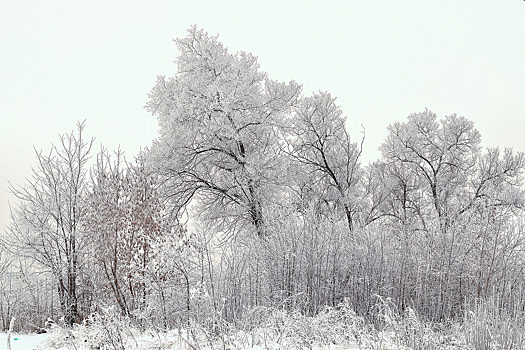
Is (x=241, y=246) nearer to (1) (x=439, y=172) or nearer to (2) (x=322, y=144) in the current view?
(2) (x=322, y=144)

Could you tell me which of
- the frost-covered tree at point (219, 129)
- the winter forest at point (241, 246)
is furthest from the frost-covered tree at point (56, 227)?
the frost-covered tree at point (219, 129)

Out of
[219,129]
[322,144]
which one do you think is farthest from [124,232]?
[322,144]

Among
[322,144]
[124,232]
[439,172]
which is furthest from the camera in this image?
[439,172]

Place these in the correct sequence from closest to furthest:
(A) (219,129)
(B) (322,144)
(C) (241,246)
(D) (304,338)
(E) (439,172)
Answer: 1. (D) (304,338)
2. (C) (241,246)
3. (A) (219,129)
4. (B) (322,144)
5. (E) (439,172)

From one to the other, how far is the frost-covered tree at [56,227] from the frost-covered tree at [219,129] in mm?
3785

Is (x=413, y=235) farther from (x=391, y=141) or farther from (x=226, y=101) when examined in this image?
(x=391, y=141)

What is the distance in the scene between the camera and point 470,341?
5387 mm

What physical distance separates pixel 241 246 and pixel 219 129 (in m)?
5.61

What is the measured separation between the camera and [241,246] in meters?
9.70

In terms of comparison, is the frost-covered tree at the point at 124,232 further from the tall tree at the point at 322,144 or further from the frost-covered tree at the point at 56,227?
the tall tree at the point at 322,144

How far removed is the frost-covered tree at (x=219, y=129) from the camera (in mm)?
14164

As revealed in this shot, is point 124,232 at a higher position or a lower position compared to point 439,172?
lower

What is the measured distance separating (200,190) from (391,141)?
11.4 meters

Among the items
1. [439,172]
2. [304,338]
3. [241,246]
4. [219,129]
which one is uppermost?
[219,129]
